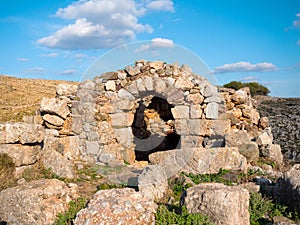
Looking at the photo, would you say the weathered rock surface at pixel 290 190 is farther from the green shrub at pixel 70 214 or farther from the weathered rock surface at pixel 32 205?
the weathered rock surface at pixel 32 205

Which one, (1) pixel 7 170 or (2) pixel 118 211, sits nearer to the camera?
(2) pixel 118 211

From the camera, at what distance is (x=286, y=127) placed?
15.5 meters

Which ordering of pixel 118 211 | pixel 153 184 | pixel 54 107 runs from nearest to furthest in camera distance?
pixel 118 211 < pixel 153 184 < pixel 54 107

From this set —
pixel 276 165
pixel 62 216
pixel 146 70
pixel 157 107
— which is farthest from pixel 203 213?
pixel 157 107

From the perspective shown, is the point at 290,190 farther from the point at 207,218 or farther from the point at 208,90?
the point at 208,90

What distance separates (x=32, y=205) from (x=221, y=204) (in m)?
2.71

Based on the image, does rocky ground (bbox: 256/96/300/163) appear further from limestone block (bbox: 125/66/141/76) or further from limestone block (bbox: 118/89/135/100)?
limestone block (bbox: 125/66/141/76)

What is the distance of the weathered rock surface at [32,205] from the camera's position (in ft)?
14.6

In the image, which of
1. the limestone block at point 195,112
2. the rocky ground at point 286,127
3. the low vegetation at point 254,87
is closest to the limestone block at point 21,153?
the limestone block at point 195,112

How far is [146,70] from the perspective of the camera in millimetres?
8695

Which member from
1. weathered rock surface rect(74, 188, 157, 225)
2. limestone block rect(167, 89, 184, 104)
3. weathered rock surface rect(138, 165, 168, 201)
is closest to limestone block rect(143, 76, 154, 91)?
limestone block rect(167, 89, 184, 104)

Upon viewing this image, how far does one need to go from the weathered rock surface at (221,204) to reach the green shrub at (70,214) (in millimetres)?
1648

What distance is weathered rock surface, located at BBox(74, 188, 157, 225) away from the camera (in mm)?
3785

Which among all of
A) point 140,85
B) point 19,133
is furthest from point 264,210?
point 19,133
